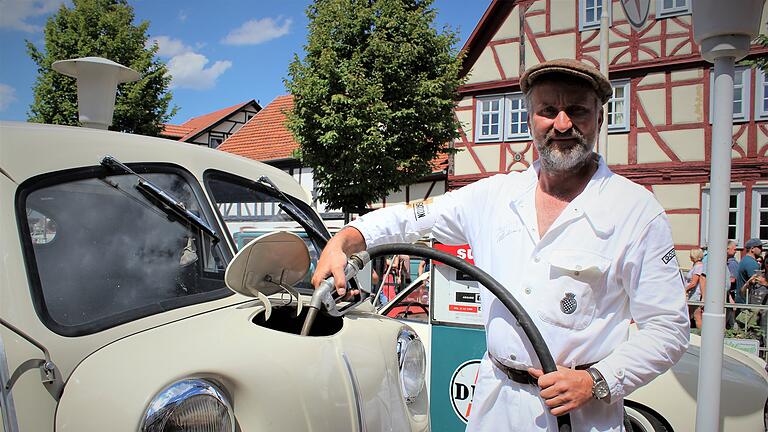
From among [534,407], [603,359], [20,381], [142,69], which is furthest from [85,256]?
[142,69]

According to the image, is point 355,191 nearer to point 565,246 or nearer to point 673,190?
point 673,190

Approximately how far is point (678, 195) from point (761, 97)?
9.33 ft

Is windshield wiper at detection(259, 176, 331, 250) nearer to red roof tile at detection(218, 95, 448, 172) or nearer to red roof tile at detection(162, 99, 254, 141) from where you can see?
red roof tile at detection(218, 95, 448, 172)

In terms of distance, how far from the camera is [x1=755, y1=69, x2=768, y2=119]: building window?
44.5 feet

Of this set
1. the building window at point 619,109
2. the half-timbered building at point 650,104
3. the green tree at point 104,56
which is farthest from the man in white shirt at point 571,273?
the green tree at point 104,56

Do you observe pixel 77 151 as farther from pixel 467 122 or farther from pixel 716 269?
pixel 467 122

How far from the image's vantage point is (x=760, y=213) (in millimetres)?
13867

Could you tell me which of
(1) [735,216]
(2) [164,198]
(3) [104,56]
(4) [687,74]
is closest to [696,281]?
(1) [735,216]

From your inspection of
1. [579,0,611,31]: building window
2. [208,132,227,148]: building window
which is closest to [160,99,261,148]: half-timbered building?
[208,132,227,148]: building window

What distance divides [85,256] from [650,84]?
49.9 ft

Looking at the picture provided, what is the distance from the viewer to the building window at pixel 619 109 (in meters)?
14.8

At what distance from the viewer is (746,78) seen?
13773 millimetres

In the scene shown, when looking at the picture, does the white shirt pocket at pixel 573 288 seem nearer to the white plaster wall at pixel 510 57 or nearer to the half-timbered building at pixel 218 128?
the white plaster wall at pixel 510 57

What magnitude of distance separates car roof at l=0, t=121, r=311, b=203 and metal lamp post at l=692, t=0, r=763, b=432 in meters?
2.20
